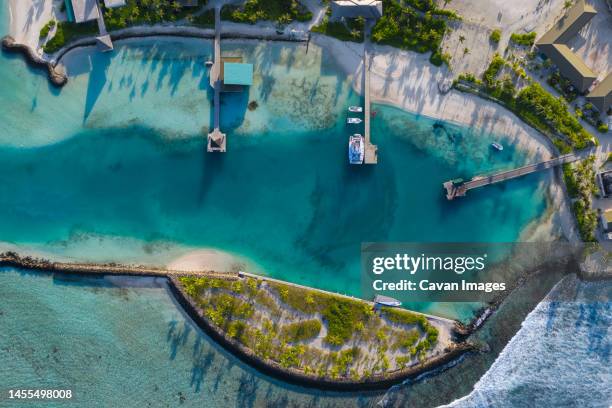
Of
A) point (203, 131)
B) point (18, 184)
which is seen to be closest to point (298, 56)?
point (203, 131)

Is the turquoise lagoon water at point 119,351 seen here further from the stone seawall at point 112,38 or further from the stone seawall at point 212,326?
the stone seawall at point 112,38

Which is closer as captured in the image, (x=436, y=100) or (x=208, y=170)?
(x=208, y=170)

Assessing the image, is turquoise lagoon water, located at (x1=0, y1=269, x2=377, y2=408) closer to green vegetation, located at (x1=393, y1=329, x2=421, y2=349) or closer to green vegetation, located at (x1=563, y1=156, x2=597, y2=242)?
green vegetation, located at (x1=393, y1=329, x2=421, y2=349)

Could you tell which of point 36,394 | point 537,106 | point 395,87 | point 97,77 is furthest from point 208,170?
point 537,106

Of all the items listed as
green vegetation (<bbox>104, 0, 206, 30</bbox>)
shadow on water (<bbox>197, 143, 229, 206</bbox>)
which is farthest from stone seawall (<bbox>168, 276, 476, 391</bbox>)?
green vegetation (<bbox>104, 0, 206, 30</bbox>)

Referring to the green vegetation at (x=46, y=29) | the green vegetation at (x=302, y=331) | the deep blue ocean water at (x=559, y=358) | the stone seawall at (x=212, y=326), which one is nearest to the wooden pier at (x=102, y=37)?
the green vegetation at (x=46, y=29)

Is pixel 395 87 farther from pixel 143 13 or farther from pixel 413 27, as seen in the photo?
pixel 143 13
